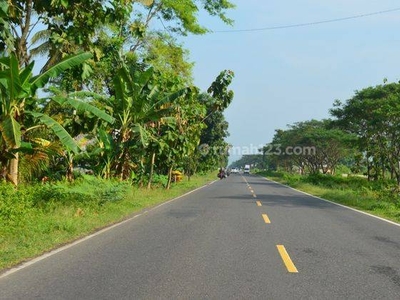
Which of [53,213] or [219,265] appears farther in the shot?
[53,213]

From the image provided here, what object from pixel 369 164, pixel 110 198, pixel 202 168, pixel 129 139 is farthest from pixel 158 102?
pixel 202 168

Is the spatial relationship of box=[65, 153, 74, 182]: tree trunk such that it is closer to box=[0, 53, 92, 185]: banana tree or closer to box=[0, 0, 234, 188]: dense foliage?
box=[0, 0, 234, 188]: dense foliage

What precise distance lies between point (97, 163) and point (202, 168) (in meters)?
37.6

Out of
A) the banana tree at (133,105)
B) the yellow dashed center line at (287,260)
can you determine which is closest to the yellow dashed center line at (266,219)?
the yellow dashed center line at (287,260)

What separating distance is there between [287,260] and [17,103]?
28.7 feet

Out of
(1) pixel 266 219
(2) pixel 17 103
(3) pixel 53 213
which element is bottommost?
(1) pixel 266 219

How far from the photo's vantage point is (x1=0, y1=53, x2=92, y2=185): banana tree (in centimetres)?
1027

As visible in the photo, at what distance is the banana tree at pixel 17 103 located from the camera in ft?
33.7

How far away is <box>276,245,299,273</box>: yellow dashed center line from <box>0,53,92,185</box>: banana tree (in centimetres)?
634

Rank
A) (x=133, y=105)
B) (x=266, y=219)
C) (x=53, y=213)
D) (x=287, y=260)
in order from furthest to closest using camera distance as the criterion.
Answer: (x=133, y=105)
(x=266, y=219)
(x=53, y=213)
(x=287, y=260)

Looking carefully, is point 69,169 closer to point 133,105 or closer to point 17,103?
point 133,105

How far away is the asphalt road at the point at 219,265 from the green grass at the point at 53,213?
2.01 ft

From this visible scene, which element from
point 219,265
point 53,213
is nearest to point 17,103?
point 53,213

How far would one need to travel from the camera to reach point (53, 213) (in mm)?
11250
